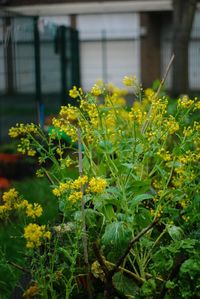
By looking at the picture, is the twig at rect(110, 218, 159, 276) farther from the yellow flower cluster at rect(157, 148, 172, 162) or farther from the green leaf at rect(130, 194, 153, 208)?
the yellow flower cluster at rect(157, 148, 172, 162)

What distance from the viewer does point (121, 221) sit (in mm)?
2816

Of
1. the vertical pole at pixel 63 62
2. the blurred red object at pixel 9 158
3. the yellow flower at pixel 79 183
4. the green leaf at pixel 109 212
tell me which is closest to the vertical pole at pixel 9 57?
the blurred red object at pixel 9 158

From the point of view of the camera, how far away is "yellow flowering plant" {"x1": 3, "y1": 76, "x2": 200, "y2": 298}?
2754 mm

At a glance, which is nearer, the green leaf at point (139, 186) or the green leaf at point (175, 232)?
the green leaf at point (175, 232)

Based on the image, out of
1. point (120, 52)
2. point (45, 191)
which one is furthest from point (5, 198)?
point (120, 52)

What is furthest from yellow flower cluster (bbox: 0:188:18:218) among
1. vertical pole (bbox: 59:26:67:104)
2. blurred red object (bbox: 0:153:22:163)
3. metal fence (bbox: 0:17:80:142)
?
vertical pole (bbox: 59:26:67:104)

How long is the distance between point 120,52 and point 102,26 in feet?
4.50

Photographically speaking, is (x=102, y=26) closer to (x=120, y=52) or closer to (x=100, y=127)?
(x=120, y=52)

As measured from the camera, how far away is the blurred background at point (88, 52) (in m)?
10.1

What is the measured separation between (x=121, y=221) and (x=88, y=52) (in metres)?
27.2

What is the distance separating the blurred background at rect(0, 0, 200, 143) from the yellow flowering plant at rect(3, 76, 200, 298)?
1729 mm

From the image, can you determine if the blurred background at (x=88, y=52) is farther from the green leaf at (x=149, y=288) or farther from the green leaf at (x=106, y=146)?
the green leaf at (x=149, y=288)

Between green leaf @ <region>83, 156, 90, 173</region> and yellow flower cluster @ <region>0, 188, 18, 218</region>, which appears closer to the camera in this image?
yellow flower cluster @ <region>0, 188, 18, 218</region>

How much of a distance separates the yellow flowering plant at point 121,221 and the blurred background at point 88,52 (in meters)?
1.73
